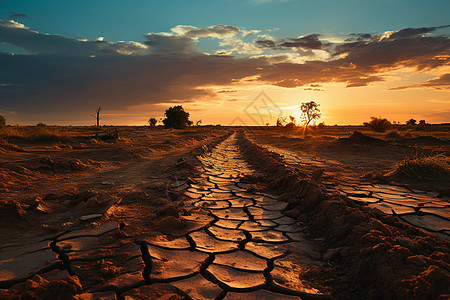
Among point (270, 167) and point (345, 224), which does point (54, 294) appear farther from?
point (270, 167)

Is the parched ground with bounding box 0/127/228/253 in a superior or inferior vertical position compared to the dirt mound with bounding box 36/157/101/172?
inferior

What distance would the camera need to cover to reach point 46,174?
5285 mm

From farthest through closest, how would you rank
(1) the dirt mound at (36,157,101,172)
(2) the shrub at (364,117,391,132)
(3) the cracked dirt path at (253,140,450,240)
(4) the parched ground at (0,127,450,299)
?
(2) the shrub at (364,117,391,132)
(1) the dirt mound at (36,157,101,172)
(3) the cracked dirt path at (253,140,450,240)
(4) the parched ground at (0,127,450,299)

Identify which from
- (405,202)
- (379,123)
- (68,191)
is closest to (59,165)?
(68,191)

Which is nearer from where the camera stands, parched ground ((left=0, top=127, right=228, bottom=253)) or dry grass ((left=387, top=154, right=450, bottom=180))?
Answer: parched ground ((left=0, top=127, right=228, bottom=253))

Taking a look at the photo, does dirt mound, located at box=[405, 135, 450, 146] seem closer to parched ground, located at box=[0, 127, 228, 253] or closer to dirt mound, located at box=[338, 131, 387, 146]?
dirt mound, located at box=[338, 131, 387, 146]

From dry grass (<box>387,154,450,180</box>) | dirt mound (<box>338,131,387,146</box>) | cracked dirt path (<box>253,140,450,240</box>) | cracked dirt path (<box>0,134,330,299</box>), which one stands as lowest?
cracked dirt path (<box>0,134,330,299</box>)

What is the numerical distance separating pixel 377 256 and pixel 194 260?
1.39 meters

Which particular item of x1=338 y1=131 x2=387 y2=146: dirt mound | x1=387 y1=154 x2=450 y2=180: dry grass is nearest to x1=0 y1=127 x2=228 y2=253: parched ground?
x1=387 y1=154 x2=450 y2=180: dry grass

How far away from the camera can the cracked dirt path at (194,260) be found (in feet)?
5.55

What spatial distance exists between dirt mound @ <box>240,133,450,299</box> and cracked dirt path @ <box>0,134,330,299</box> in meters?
0.19

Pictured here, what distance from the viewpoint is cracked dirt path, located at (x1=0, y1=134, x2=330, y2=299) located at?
1.69 m

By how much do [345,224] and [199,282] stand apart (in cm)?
156

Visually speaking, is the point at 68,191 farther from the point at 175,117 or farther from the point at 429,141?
the point at 175,117
